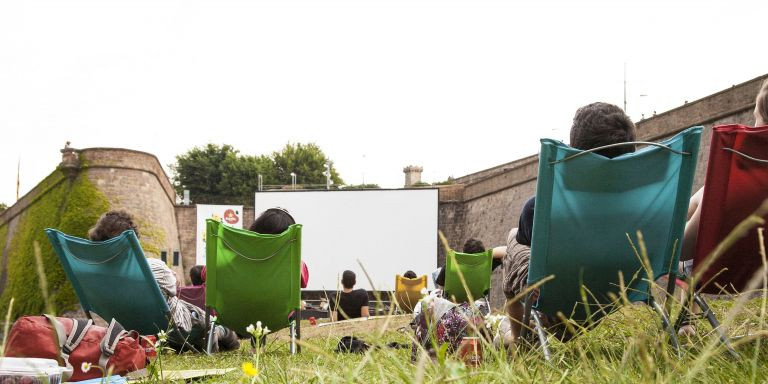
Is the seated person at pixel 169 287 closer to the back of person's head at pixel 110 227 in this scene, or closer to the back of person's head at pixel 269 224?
the back of person's head at pixel 110 227

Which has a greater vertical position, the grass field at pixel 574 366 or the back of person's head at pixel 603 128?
the back of person's head at pixel 603 128

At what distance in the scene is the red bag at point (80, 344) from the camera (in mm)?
2166

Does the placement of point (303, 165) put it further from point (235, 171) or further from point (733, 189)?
point (733, 189)

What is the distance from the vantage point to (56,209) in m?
23.3

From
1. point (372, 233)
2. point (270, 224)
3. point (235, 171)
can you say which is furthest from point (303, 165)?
point (270, 224)

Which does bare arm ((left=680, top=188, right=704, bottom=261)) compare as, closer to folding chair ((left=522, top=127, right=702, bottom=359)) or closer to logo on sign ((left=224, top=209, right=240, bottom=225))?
folding chair ((left=522, top=127, right=702, bottom=359))

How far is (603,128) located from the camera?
2234mm

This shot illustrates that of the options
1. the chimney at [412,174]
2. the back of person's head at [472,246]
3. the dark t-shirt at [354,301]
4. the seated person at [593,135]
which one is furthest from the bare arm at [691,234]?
the chimney at [412,174]

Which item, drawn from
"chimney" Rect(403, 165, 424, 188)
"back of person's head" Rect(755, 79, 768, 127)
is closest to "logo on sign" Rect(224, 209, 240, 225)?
"chimney" Rect(403, 165, 424, 188)

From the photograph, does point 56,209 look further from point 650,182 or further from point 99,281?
point 650,182

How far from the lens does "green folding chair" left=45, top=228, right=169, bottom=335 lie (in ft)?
12.1

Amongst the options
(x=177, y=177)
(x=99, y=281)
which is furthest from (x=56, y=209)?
(x=177, y=177)

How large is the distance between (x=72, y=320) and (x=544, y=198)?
1.52m

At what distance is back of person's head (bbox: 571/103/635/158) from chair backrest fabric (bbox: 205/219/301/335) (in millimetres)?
2009
